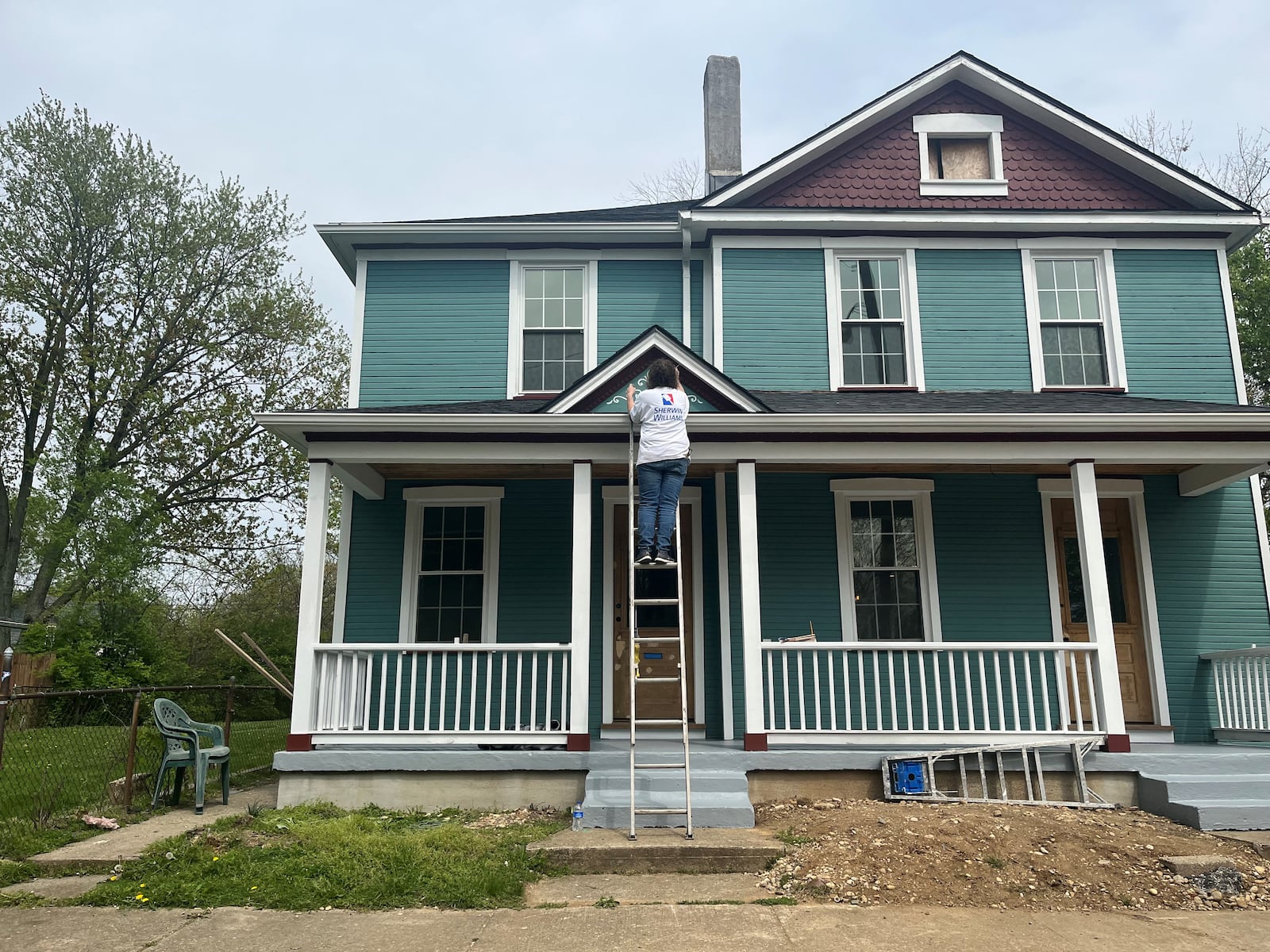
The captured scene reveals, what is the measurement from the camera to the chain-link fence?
6.75 meters

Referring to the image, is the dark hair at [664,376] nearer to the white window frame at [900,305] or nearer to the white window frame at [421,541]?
the white window frame at [421,541]

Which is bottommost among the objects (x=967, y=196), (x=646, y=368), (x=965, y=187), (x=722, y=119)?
(x=646, y=368)

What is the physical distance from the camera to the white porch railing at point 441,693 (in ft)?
24.6

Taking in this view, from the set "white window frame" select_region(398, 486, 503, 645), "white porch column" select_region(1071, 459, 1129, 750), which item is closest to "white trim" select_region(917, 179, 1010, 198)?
"white porch column" select_region(1071, 459, 1129, 750)

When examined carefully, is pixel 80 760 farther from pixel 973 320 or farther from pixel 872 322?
pixel 973 320

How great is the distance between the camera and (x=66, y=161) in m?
19.4

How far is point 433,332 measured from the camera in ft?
34.2

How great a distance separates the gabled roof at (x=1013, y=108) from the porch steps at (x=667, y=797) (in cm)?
602

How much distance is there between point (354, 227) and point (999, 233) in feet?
23.2

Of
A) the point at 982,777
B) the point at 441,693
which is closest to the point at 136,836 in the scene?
the point at 441,693

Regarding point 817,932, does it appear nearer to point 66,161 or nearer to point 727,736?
point 727,736

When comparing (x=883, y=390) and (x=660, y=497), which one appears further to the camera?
(x=883, y=390)

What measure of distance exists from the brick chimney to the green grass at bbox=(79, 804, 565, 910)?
8739mm

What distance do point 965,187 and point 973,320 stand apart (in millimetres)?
1572
